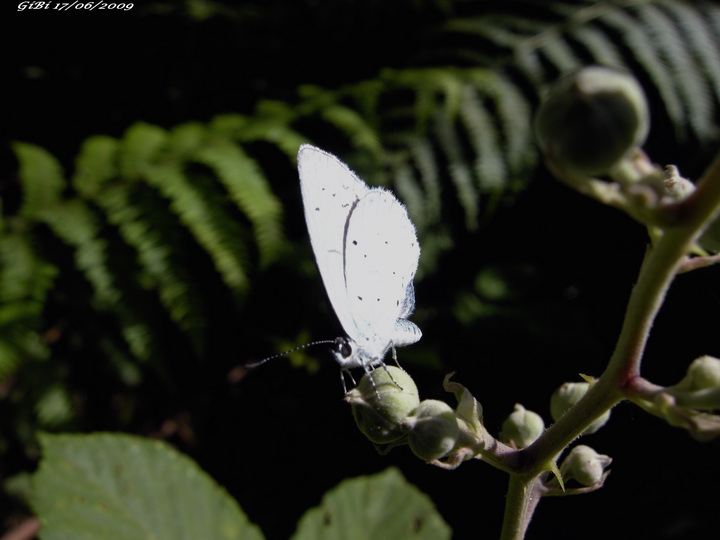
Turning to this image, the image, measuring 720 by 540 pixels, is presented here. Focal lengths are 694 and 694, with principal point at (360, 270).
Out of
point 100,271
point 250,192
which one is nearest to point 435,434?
point 250,192

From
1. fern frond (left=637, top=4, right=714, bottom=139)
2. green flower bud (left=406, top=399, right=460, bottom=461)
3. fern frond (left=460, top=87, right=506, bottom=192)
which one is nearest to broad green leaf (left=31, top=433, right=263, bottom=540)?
green flower bud (left=406, top=399, right=460, bottom=461)

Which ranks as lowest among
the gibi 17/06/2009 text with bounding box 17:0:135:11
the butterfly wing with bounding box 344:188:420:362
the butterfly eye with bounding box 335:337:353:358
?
the butterfly eye with bounding box 335:337:353:358

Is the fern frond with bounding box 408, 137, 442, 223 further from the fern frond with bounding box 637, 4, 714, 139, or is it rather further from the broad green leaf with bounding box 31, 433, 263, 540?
the broad green leaf with bounding box 31, 433, 263, 540

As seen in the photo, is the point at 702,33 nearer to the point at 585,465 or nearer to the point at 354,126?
the point at 354,126

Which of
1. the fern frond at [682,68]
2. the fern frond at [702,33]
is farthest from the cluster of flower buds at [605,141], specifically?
the fern frond at [702,33]

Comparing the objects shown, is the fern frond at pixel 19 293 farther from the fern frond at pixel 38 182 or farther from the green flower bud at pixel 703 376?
the green flower bud at pixel 703 376

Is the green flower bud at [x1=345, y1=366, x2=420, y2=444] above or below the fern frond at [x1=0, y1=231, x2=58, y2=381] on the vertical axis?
below
